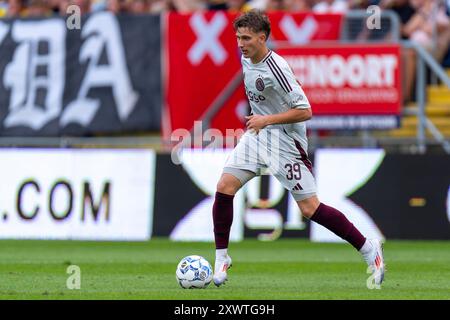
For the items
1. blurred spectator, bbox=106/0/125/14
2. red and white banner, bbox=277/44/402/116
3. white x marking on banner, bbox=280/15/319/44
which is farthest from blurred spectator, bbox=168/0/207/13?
red and white banner, bbox=277/44/402/116

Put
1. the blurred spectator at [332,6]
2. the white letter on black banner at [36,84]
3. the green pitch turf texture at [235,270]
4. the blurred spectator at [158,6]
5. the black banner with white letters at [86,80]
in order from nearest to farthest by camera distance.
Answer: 1. the green pitch turf texture at [235,270]
2. the black banner with white letters at [86,80]
3. the white letter on black banner at [36,84]
4. the blurred spectator at [332,6]
5. the blurred spectator at [158,6]

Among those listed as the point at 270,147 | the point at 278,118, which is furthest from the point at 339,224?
the point at 278,118

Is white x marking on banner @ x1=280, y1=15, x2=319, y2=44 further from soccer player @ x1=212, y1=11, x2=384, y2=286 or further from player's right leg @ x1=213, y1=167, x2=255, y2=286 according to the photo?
player's right leg @ x1=213, y1=167, x2=255, y2=286

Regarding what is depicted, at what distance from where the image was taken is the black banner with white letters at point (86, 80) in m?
21.1

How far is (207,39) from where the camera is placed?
20719 millimetres

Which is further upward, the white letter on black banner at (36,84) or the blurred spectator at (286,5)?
the blurred spectator at (286,5)

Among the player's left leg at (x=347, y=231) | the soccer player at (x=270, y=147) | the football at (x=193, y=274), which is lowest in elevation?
the football at (x=193, y=274)

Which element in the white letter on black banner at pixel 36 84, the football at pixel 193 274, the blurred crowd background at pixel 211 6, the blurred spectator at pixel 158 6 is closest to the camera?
the football at pixel 193 274

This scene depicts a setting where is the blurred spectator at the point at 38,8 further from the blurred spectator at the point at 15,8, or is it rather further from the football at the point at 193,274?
the football at the point at 193,274

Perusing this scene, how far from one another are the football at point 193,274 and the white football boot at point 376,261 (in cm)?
149

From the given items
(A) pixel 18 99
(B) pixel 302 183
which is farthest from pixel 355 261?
(A) pixel 18 99

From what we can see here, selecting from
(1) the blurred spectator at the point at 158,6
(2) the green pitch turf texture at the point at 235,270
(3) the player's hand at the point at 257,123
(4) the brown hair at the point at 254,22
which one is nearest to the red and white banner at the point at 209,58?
(1) the blurred spectator at the point at 158,6

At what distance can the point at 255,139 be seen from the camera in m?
11.7

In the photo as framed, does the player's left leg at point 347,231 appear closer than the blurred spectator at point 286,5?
Yes
